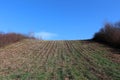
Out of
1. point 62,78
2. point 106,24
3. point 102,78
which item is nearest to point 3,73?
point 62,78

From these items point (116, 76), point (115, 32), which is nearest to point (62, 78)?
point (116, 76)

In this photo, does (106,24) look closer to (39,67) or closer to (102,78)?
(39,67)

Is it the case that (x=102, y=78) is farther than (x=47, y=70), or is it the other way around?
(x=47, y=70)

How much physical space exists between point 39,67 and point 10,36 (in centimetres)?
1881

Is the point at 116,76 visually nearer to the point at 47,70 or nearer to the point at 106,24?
the point at 47,70

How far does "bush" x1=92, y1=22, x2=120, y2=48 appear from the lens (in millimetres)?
26059

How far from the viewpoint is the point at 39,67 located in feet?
47.2

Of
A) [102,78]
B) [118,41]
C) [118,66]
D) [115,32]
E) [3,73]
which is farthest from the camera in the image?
[115,32]

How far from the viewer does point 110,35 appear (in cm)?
2891

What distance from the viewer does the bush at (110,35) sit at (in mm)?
26059

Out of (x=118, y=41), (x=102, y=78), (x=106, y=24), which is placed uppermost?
(x=106, y=24)

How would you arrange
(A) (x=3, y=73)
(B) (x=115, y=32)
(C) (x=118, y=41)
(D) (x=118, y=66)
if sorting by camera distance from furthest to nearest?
1. (B) (x=115, y=32)
2. (C) (x=118, y=41)
3. (D) (x=118, y=66)
4. (A) (x=3, y=73)

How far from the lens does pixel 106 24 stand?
1231 inches

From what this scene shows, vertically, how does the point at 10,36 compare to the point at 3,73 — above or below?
above
